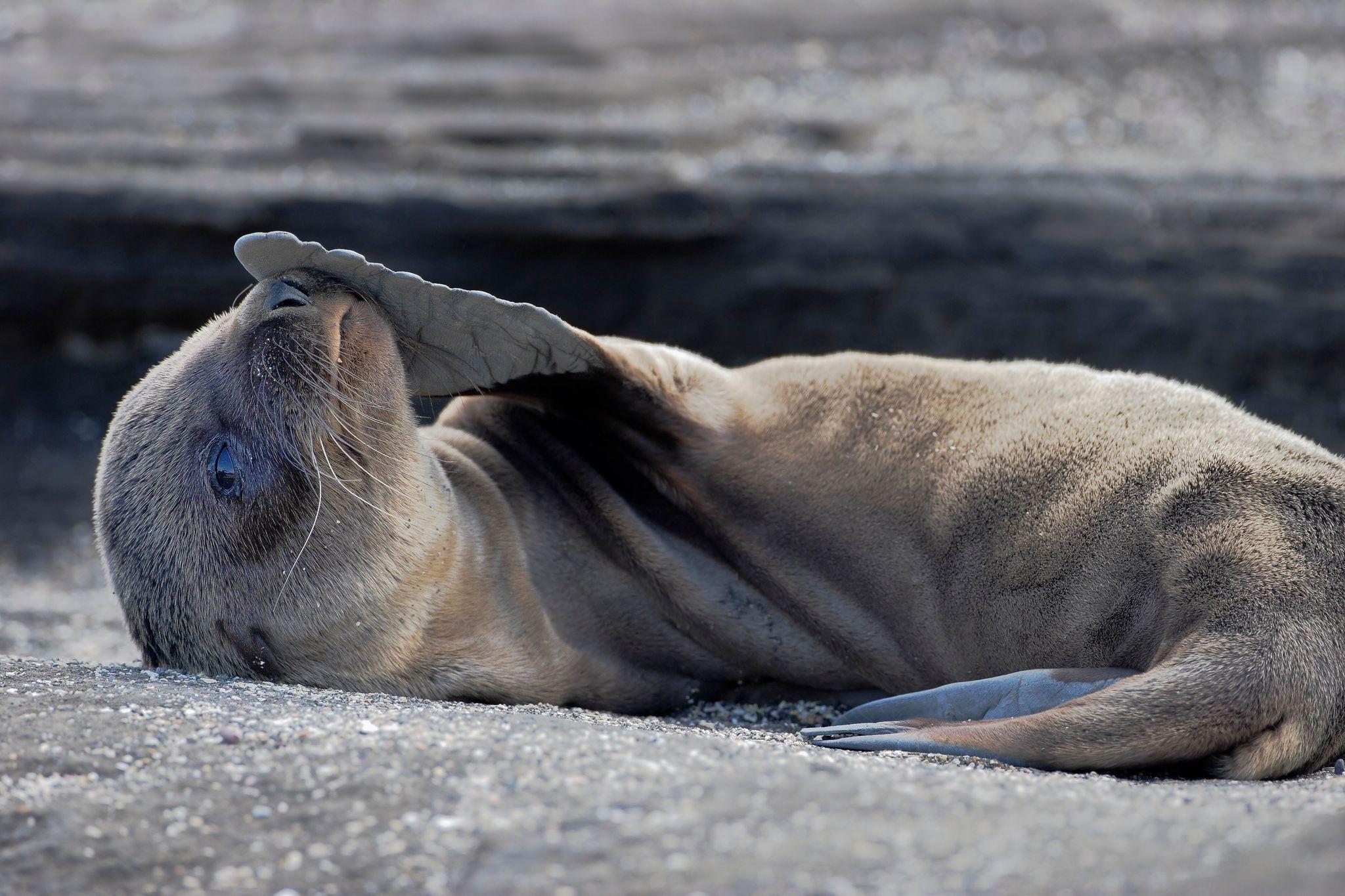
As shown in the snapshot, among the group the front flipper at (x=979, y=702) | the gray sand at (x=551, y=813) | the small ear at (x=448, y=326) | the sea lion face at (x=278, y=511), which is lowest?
the front flipper at (x=979, y=702)

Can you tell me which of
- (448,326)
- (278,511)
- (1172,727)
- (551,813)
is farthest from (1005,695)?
(278,511)

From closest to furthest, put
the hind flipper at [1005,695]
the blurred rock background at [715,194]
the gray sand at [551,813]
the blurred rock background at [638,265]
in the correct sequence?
the gray sand at [551,813]
the blurred rock background at [638,265]
the hind flipper at [1005,695]
the blurred rock background at [715,194]

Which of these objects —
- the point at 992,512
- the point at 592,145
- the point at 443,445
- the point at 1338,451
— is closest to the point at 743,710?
the point at 992,512

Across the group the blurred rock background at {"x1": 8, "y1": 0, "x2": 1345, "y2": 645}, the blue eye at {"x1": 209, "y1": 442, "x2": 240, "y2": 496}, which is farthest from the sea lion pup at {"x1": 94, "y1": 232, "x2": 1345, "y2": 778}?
the blurred rock background at {"x1": 8, "y1": 0, "x2": 1345, "y2": 645}

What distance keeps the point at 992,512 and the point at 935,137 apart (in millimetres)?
4717

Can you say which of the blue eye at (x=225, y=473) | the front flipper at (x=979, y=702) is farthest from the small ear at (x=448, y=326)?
the front flipper at (x=979, y=702)

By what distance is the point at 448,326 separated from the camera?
11.5ft

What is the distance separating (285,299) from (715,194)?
3794 millimetres

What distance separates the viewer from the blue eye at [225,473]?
10.6 ft

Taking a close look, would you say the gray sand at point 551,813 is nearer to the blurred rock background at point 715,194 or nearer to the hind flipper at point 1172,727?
the hind flipper at point 1172,727

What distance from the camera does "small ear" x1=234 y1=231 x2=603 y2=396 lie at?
11.0 feet

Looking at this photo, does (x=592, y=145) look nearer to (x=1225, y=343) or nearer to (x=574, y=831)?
(x=1225, y=343)

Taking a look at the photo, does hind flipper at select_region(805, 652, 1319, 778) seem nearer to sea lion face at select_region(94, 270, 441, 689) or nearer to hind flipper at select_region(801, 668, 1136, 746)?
hind flipper at select_region(801, 668, 1136, 746)

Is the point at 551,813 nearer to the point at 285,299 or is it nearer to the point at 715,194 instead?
the point at 285,299
